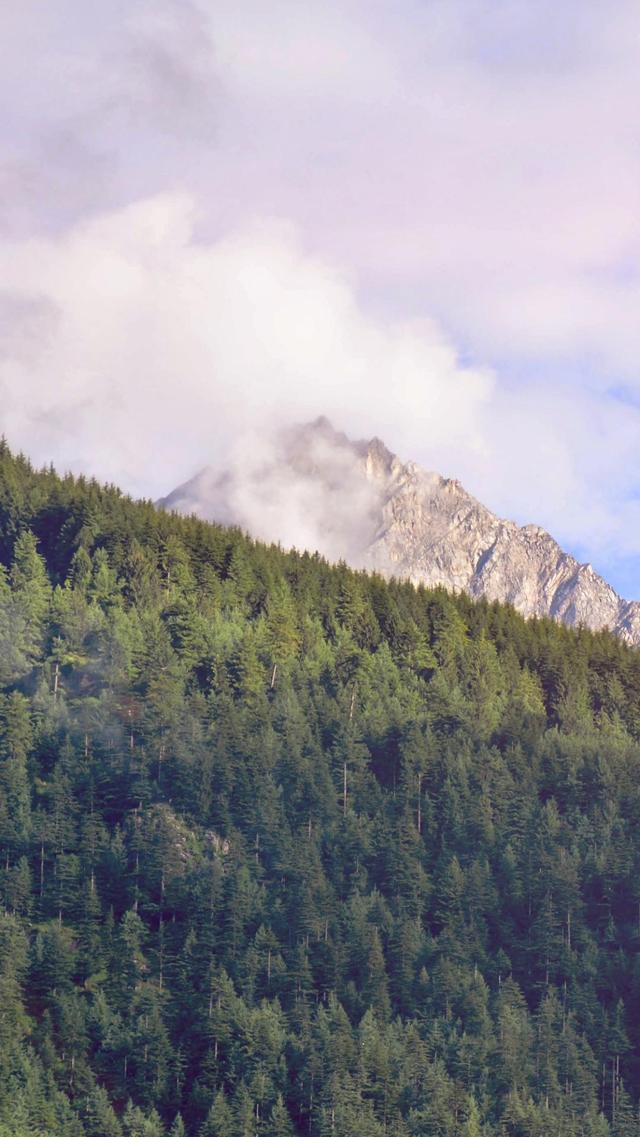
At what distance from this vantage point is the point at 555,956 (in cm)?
18138

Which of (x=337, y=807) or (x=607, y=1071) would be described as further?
(x=337, y=807)

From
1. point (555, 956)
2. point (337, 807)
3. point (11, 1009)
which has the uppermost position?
point (337, 807)

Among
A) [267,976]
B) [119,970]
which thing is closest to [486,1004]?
[267,976]

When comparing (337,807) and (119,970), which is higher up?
(337,807)

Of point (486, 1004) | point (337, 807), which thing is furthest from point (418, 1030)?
point (337, 807)

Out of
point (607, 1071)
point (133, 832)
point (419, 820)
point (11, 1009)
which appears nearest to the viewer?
point (11, 1009)

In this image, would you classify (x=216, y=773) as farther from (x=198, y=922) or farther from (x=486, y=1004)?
(x=486, y=1004)

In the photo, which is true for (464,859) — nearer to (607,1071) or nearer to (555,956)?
(555,956)

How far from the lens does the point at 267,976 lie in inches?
6673

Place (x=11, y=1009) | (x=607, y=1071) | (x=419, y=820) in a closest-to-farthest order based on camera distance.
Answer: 1. (x=11, y=1009)
2. (x=607, y=1071)
3. (x=419, y=820)

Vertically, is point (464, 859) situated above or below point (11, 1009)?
above

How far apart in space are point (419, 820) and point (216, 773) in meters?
20.0

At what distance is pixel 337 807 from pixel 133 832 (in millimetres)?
21310

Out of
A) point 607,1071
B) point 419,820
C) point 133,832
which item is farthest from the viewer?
point 419,820
